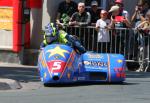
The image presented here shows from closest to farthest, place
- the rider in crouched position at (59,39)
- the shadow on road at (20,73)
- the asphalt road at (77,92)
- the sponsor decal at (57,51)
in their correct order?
the asphalt road at (77,92), the sponsor decal at (57,51), the rider in crouched position at (59,39), the shadow on road at (20,73)

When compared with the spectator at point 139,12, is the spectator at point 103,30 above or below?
below

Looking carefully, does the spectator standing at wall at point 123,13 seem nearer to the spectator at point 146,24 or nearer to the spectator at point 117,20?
the spectator at point 117,20

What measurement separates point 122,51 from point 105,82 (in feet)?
13.5

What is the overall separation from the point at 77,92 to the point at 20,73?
379cm

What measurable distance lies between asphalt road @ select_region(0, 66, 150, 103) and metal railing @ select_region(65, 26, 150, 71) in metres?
2.32

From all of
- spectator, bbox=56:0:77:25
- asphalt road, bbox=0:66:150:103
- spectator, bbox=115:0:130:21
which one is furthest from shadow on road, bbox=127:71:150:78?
spectator, bbox=56:0:77:25

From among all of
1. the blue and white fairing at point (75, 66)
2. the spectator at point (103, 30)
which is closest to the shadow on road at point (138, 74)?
the spectator at point (103, 30)

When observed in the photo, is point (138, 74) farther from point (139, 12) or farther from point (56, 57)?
point (56, 57)

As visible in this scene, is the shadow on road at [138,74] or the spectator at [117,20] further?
the spectator at [117,20]

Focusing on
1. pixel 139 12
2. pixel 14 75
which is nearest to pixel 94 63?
pixel 14 75

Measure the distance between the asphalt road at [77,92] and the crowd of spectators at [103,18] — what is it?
264 centimetres

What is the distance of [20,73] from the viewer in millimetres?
16141

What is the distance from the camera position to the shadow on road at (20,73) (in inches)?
594

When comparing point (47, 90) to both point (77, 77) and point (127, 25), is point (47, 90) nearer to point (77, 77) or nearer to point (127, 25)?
point (77, 77)
